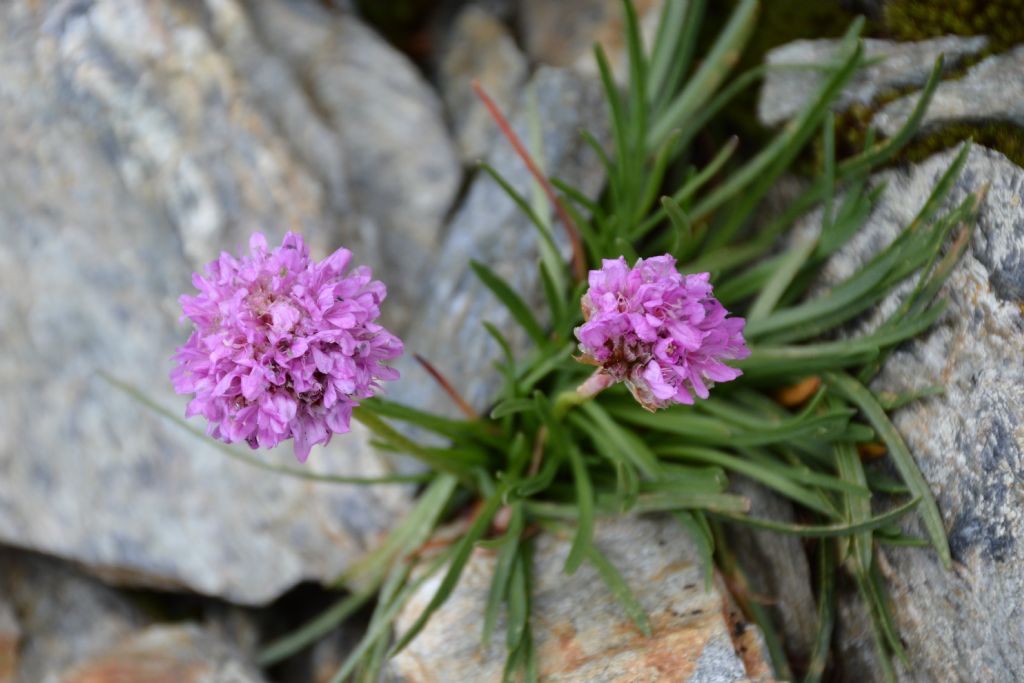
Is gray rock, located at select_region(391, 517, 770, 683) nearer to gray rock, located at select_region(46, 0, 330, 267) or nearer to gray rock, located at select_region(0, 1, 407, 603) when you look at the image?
gray rock, located at select_region(0, 1, 407, 603)

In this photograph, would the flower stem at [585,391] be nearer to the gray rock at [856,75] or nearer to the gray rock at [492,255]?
the gray rock at [492,255]

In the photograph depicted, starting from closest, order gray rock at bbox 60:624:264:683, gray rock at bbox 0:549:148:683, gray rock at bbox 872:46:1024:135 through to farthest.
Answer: gray rock at bbox 872:46:1024:135
gray rock at bbox 60:624:264:683
gray rock at bbox 0:549:148:683

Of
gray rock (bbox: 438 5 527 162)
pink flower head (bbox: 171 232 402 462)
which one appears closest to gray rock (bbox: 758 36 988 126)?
gray rock (bbox: 438 5 527 162)

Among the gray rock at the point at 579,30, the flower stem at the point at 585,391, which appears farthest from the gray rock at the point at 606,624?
the gray rock at the point at 579,30

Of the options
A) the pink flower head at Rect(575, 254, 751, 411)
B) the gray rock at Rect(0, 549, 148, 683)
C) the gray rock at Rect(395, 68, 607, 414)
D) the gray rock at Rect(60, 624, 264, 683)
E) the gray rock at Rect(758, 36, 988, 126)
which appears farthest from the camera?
the gray rock at Rect(0, 549, 148, 683)

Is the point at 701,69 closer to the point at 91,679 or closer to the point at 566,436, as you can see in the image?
the point at 566,436

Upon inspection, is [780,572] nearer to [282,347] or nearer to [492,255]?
[492,255]

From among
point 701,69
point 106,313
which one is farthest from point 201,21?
point 701,69
